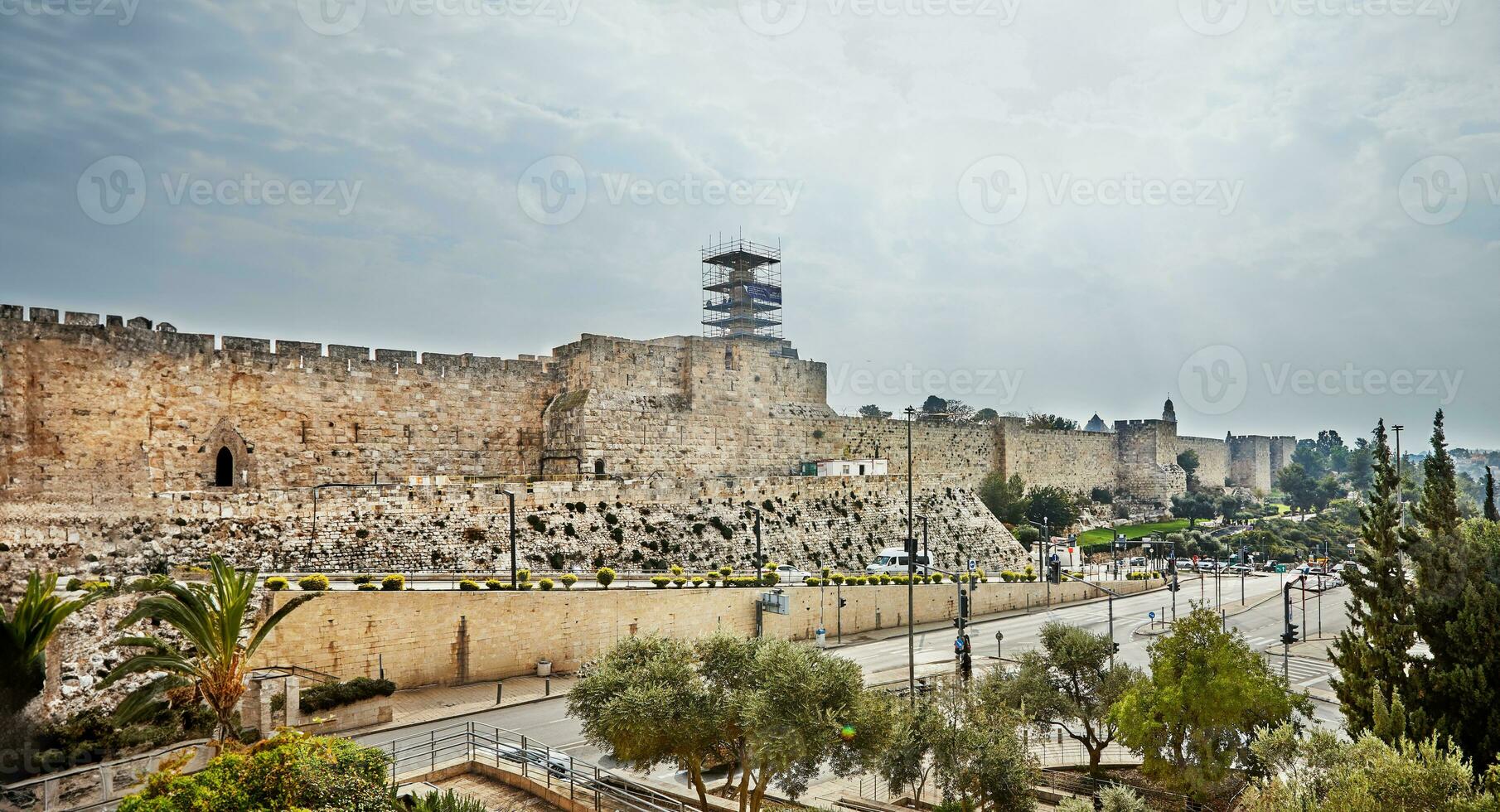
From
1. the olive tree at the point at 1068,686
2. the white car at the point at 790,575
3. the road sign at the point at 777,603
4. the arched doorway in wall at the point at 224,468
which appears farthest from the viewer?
the white car at the point at 790,575

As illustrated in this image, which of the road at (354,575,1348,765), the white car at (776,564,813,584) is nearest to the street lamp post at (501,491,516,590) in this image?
the road at (354,575,1348,765)

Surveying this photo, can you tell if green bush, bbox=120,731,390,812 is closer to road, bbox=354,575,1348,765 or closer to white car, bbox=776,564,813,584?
road, bbox=354,575,1348,765

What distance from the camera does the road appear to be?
1852 centimetres

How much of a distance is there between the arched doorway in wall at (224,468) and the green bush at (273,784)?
18.9m

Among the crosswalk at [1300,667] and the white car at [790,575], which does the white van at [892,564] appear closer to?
the white car at [790,575]

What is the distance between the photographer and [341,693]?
18203 millimetres

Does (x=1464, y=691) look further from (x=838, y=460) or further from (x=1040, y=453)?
(x=1040, y=453)

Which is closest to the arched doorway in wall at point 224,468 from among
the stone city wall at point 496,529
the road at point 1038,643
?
the stone city wall at point 496,529

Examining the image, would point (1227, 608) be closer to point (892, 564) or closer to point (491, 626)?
point (892, 564)

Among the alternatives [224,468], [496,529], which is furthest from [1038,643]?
[224,468]

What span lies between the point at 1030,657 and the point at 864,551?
18264mm

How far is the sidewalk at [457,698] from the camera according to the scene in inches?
744

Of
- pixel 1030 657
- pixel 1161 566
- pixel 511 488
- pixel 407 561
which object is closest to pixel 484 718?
pixel 407 561

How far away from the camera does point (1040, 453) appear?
182ft
